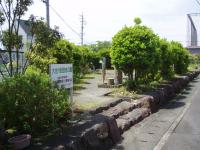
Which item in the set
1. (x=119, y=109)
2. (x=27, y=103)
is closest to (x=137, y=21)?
(x=119, y=109)

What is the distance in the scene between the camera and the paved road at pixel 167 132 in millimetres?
8695

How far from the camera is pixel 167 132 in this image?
33.7 ft

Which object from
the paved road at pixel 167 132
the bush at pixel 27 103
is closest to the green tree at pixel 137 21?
the paved road at pixel 167 132

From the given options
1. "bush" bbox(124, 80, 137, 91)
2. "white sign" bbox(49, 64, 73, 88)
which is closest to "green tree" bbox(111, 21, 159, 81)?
"bush" bbox(124, 80, 137, 91)

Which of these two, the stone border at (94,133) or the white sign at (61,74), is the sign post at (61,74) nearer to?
the white sign at (61,74)

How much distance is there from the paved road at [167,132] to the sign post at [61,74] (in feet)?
6.38

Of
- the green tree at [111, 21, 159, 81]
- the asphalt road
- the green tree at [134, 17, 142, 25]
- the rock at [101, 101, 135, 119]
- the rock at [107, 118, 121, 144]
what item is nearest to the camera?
the asphalt road

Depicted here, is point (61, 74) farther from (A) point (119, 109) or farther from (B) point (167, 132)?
(B) point (167, 132)

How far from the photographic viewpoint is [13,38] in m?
9.15

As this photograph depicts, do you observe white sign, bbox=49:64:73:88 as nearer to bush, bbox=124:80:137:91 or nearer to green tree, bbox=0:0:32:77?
green tree, bbox=0:0:32:77

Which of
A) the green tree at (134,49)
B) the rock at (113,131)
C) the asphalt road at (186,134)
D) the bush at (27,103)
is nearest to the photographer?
the bush at (27,103)

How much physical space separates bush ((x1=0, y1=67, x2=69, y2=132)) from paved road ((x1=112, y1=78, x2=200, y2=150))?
1.93 meters

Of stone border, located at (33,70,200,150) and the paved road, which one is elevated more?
stone border, located at (33,70,200,150)

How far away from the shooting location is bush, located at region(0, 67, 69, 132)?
282 inches
